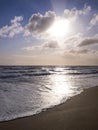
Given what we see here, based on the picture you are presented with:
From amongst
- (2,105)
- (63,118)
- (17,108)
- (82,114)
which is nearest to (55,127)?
(63,118)

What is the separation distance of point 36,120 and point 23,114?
1.12 m

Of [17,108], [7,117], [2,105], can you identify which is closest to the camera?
[7,117]

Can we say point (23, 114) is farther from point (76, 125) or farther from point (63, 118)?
point (76, 125)

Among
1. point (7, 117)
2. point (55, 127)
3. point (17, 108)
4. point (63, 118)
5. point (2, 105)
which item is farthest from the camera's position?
point (2, 105)

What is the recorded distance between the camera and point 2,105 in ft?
27.8

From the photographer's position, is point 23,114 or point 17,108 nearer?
point 23,114

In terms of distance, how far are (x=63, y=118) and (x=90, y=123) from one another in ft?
3.15

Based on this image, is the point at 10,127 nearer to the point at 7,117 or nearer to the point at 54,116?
the point at 7,117

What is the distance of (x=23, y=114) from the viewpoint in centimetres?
692

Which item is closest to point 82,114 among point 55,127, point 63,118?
point 63,118

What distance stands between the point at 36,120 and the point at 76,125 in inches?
57.7

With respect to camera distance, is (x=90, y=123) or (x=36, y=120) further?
(x=36, y=120)

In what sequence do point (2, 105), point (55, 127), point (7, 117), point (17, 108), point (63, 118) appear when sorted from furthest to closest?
point (2, 105) → point (17, 108) → point (7, 117) → point (63, 118) → point (55, 127)

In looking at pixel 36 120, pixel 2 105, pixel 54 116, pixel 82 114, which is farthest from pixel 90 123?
pixel 2 105
